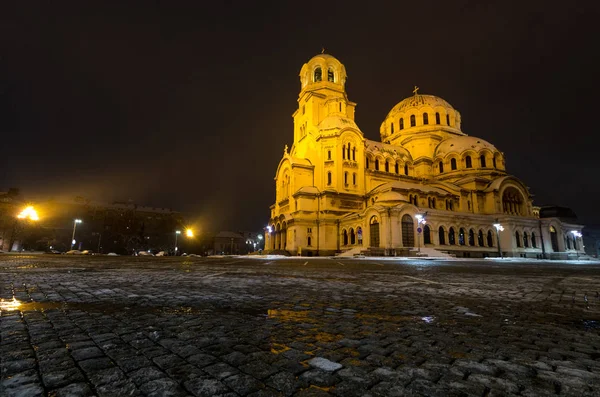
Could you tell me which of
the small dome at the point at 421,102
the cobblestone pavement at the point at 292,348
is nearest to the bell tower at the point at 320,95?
the small dome at the point at 421,102

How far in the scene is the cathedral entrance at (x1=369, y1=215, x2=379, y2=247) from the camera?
3552cm

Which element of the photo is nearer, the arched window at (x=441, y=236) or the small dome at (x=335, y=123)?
the arched window at (x=441, y=236)

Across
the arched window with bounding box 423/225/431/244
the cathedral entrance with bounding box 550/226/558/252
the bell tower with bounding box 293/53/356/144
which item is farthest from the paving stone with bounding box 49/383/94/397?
the cathedral entrance with bounding box 550/226/558/252

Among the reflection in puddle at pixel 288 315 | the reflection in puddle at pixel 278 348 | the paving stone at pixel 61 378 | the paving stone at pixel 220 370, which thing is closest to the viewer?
the paving stone at pixel 61 378

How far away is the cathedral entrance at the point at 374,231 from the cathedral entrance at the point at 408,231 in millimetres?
2894

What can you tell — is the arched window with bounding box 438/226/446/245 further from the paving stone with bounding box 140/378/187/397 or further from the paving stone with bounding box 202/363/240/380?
the paving stone with bounding box 140/378/187/397

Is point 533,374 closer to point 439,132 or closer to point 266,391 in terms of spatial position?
point 266,391

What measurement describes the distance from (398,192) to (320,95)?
20.6 meters

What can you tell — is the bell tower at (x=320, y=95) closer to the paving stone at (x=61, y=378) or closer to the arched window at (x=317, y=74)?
the arched window at (x=317, y=74)

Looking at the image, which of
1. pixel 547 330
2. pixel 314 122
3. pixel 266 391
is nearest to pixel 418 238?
pixel 314 122

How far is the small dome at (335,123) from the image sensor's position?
146 feet

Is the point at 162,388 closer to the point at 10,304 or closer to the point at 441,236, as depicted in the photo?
the point at 10,304

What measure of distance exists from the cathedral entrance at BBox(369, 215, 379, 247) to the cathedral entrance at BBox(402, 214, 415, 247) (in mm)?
2894

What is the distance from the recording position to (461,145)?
49.2 meters
